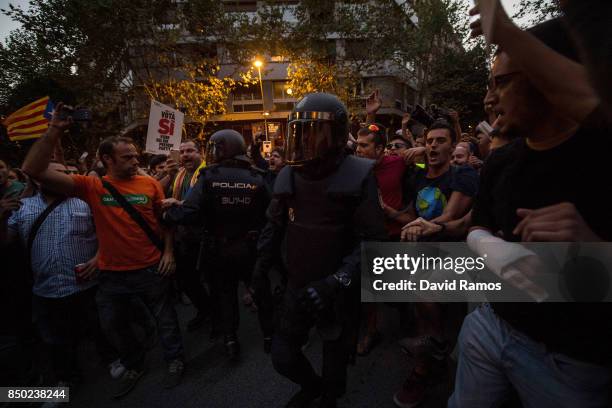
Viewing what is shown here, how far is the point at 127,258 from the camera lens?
2891mm

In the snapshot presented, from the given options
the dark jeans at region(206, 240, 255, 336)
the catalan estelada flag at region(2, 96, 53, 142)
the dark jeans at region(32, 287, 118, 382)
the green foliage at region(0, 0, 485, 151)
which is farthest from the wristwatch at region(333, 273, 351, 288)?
the green foliage at region(0, 0, 485, 151)

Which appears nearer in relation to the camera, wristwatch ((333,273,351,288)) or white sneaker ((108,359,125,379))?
wristwatch ((333,273,351,288))

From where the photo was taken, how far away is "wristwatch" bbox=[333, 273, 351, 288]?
5.99ft

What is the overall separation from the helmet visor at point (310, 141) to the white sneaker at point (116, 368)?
282cm

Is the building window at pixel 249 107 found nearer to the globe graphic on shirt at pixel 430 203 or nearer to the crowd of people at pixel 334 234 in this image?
the crowd of people at pixel 334 234

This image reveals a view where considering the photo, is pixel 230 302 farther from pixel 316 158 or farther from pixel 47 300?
pixel 316 158

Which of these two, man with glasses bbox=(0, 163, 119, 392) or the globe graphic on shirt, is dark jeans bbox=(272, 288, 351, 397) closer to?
the globe graphic on shirt

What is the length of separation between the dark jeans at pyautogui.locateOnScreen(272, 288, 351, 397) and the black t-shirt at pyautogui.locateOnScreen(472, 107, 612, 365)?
1.13m

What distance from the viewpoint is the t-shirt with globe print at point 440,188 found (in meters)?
2.63

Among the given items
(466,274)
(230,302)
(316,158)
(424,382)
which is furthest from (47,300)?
(466,274)

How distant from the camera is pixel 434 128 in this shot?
3062 mm

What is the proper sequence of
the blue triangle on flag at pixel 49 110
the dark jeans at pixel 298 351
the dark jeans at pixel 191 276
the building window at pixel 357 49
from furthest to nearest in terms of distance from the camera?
1. the building window at pixel 357 49
2. the dark jeans at pixel 191 276
3. the blue triangle on flag at pixel 49 110
4. the dark jeans at pixel 298 351

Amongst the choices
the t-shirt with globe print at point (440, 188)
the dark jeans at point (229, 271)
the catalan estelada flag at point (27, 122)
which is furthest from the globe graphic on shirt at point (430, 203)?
the catalan estelada flag at point (27, 122)

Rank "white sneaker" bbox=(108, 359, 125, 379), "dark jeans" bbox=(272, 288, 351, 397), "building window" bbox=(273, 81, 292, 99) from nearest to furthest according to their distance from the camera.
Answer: "dark jeans" bbox=(272, 288, 351, 397) → "white sneaker" bbox=(108, 359, 125, 379) → "building window" bbox=(273, 81, 292, 99)
